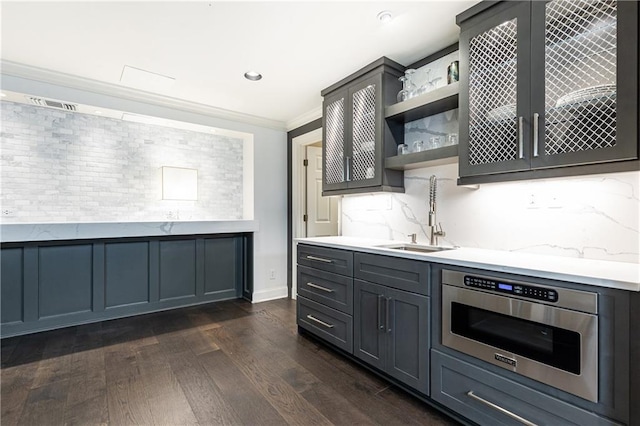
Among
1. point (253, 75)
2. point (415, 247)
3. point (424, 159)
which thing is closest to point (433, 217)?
point (415, 247)

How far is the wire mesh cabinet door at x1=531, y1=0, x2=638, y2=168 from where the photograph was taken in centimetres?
135

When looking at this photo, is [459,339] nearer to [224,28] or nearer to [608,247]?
[608,247]

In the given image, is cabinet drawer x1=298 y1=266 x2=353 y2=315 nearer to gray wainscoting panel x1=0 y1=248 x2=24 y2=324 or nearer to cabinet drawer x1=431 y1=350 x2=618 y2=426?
cabinet drawer x1=431 y1=350 x2=618 y2=426

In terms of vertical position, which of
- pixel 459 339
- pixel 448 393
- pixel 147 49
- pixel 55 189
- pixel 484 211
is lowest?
pixel 448 393

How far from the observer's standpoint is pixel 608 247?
1.65 metres

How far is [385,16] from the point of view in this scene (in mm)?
2008

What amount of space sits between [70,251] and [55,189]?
75cm

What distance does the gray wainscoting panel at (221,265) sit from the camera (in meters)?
4.00

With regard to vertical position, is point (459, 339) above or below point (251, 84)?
below

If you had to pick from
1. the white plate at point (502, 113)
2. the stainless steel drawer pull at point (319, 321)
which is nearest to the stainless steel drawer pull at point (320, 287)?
the stainless steel drawer pull at point (319, 321)

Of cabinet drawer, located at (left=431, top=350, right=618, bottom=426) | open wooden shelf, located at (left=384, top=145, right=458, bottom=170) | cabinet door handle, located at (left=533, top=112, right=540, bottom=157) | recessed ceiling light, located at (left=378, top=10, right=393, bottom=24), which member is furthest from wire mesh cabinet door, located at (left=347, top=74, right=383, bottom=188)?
cabinet drawer, located at (left=431, top=350, right=618, bottom=426)

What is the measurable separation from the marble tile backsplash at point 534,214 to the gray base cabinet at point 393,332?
0.73 m

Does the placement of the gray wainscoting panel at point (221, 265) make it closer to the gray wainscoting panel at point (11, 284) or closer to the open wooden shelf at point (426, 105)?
the gray wainscoting panel at point (11, 284)

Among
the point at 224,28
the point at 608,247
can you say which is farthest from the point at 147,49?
the point at 608,247
